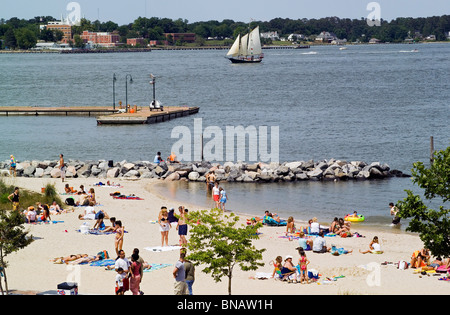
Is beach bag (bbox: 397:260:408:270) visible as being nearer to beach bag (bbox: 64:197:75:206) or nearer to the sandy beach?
the sandy beach

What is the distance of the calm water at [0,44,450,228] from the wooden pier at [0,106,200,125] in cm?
124

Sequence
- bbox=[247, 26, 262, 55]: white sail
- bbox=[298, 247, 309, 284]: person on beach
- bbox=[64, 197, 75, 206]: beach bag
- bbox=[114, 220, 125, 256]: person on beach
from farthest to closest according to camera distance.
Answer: bbox=[247, 26, 262, 55]: white sail, bbox=[64, 197, 75, 206]: beach bag, bbox=[114, 220, 125, 256]: person on beach, bbox=[298, 247, 309, 284]: person on beach

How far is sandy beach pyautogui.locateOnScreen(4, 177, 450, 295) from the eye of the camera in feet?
54.6

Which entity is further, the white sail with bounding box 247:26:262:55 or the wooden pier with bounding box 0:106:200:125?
the white sail with bounding box 247:26:262:55

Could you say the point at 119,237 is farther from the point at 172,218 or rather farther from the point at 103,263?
the point at 172,218

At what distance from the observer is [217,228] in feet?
50.4

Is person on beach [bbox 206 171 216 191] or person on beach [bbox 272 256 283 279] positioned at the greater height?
person on beach [bbox 272 256 283 279]

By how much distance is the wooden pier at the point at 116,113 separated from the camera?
209 feet

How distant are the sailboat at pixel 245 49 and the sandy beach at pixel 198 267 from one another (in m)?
155

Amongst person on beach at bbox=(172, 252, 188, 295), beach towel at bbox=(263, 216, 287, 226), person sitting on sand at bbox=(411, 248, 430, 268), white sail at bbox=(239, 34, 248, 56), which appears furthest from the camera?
white sail at bbox=(239, 34, 248, 56)

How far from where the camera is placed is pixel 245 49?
7244 inches

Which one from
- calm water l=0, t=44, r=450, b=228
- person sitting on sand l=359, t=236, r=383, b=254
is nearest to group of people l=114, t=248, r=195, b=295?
person sitting on sand l=359, t=236, r=383, b=254

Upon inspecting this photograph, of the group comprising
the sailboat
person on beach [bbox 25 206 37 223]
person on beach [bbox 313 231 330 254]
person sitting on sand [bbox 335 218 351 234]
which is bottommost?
person sitting on sand [bbox 335 218 351 234]
